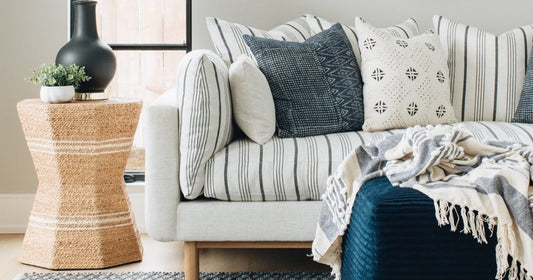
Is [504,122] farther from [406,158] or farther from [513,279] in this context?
[513,279]

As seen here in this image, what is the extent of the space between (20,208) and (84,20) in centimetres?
101

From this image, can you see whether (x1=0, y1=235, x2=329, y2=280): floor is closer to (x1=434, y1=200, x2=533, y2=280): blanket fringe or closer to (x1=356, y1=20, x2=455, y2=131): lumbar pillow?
(x1=356, y1=20, x2=455, y2=131): lumbar pillow

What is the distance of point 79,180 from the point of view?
2811 millimetres

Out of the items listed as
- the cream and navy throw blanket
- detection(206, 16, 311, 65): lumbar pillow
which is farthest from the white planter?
the cream and navy throw blanket

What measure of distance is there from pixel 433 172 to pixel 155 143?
102 centimetres

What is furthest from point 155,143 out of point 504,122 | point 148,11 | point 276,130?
point 504,122

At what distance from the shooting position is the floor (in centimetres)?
284

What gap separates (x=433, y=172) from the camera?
1.87 metres

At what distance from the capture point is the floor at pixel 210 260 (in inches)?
112

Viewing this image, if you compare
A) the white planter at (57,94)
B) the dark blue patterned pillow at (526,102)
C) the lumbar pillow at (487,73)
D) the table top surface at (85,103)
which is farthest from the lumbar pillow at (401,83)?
the white planter at (57,94)

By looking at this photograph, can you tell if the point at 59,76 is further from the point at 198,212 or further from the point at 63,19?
the point at 198,212

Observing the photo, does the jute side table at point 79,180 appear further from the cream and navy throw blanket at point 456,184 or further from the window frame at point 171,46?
the cream and navy throw blanket at point 456,184

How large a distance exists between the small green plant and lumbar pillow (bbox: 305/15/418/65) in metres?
1.03

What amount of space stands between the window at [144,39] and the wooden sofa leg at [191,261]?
1.13 metres
